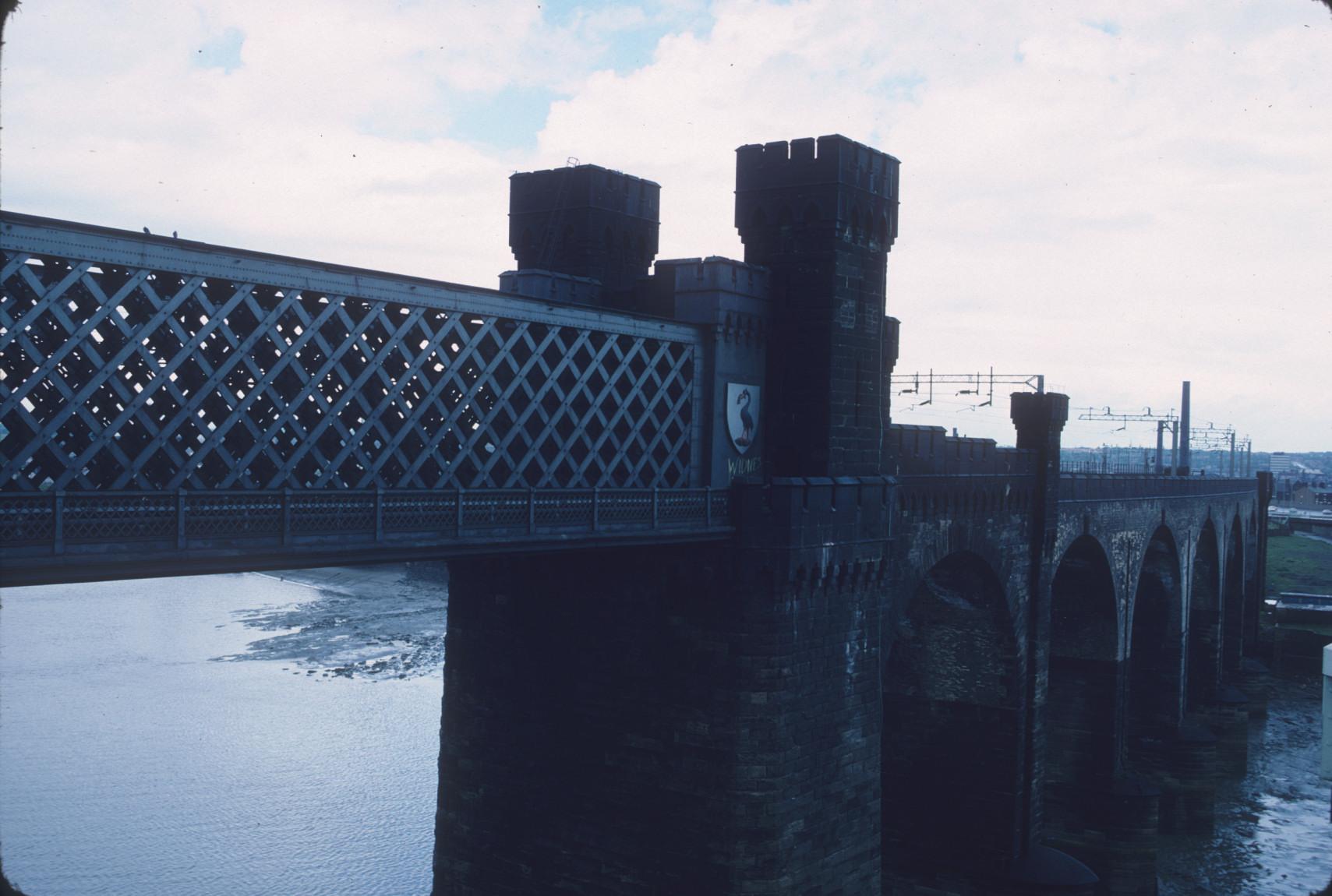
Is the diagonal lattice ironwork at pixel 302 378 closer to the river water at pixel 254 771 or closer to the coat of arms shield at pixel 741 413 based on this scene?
the coat of arms shield at pixel 741 413

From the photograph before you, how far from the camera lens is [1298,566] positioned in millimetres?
96812

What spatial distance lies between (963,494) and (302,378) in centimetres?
1618

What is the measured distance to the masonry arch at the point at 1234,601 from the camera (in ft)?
184

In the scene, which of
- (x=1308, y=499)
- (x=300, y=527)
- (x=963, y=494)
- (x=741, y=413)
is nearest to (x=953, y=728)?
(x=963, y=494)

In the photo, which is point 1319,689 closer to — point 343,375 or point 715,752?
point 715,752

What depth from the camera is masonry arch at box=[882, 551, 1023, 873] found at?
27.8 m

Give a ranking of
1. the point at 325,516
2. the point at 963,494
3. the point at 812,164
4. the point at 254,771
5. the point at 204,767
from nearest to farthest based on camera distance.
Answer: the point at 325,516
the point at 812,164
the point at 963,494
the point at 254,771
the point at 204,767

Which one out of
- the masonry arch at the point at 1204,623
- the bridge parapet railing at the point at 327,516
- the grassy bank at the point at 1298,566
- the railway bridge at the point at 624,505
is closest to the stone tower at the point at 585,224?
the railway bridge at the point at 624,505

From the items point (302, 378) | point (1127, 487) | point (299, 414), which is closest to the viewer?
point (302, 378)

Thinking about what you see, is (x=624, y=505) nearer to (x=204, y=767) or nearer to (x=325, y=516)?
(x=325, y=516)

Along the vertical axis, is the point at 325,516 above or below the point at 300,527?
above

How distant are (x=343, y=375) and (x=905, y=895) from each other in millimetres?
20508

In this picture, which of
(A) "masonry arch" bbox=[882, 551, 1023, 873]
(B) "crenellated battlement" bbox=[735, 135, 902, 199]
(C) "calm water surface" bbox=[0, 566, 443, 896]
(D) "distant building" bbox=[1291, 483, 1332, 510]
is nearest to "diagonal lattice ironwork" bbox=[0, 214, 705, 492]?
(B) "crenellated battlement" bbox=[735, 135, 902, 199]

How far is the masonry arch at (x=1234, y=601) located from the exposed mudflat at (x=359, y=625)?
37.3 meters
